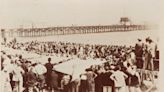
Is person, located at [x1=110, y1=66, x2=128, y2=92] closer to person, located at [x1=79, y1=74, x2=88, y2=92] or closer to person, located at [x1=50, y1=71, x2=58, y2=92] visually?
person, located at [x1=79, y1=74, x2=88, y2=92]

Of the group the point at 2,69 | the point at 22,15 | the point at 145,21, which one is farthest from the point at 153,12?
the point at 2,69

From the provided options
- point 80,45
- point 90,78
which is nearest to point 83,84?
point 90,78

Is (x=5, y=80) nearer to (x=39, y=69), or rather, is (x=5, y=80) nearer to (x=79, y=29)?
(x=39, y=69)

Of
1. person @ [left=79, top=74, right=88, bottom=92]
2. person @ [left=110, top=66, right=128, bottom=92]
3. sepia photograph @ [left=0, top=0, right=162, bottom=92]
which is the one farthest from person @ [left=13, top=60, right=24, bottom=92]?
person @ [left=110, top=66, right=128, bottom=92]

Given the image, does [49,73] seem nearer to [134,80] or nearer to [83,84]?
[83,84]

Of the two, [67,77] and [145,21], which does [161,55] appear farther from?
[67,77]

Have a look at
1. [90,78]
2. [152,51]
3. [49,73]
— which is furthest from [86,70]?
[152,51]

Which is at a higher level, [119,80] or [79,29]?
[79,29]
